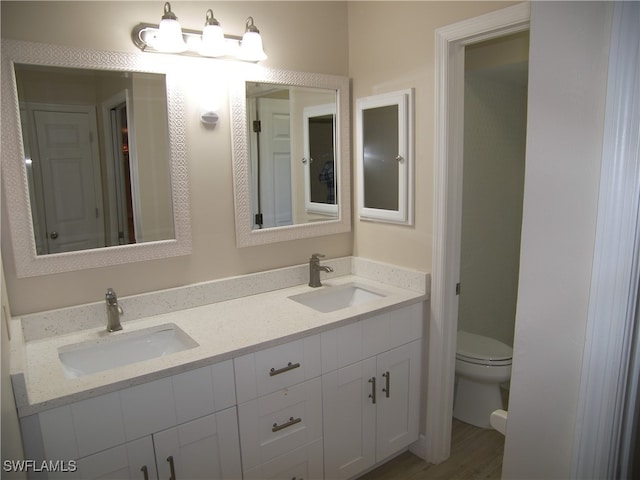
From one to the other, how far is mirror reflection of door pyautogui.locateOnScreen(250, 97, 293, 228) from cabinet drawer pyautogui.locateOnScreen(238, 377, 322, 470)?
847 mm

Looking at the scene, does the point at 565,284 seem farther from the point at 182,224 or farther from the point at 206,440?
the point at 182,224

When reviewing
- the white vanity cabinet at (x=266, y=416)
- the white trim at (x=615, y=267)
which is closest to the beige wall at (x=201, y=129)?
the white vanity cabinet at (x=266, y=416)

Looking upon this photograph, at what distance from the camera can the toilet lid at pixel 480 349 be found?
2570mm

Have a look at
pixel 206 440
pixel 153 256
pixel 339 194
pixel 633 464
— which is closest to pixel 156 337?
pixel 153 256

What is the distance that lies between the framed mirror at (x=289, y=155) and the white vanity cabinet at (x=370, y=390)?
659mm

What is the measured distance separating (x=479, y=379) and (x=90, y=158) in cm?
231

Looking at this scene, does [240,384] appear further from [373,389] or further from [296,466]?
[373,389]

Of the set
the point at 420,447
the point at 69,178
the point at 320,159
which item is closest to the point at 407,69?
the point at 320,159

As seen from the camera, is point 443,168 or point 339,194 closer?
point 443,168

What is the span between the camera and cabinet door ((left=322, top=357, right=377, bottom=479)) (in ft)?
6.21

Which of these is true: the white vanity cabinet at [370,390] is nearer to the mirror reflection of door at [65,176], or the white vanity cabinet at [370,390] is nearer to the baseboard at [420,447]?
the baseboard at [420,447]

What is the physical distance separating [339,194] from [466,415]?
154 centimetres

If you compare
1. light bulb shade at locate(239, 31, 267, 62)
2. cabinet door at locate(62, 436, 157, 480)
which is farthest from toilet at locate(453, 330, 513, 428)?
light bulb shade at locate(239, 31, 267, 62)

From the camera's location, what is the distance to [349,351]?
191 cm
